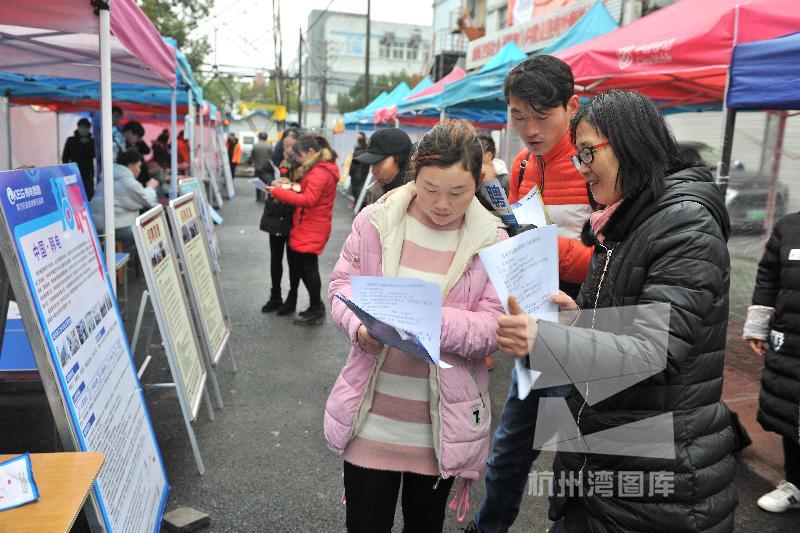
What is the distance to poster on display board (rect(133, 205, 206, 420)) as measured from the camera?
3350 millimetres

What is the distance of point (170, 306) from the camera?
3584 mm

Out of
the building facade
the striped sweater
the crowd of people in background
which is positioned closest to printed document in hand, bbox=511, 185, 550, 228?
the crowd of people in background

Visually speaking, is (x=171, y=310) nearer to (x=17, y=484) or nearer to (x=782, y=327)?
(x=17, y=484)

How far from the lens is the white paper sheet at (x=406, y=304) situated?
1512mm

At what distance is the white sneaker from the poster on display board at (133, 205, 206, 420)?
3238mm

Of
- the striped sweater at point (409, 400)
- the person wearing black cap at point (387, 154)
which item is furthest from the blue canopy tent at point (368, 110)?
the striped sweater at point (409, 400)

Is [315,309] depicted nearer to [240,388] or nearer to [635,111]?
[240,388]

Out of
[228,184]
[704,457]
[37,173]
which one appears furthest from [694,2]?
[228,184]

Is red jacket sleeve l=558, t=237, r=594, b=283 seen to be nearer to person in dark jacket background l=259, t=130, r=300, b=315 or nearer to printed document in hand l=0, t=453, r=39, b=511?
printed document in hand l=0, t=453, r=39, b=511

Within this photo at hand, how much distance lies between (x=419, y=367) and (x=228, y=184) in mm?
18893

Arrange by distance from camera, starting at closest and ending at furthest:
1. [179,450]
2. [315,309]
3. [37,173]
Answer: [37,173], [179,450], [315,309]

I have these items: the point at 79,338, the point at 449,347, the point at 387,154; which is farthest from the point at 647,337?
the point at 387,154

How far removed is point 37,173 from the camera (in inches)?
85.9

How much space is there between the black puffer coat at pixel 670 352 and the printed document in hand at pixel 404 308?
0.27 meters
